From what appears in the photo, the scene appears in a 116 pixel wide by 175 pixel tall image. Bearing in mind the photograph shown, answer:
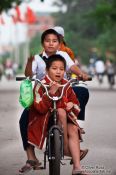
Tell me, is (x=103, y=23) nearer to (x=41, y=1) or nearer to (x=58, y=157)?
(x=41, y=1)

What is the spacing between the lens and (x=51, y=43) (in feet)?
25.3

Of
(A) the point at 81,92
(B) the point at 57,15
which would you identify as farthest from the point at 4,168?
(B) the point at 57,15

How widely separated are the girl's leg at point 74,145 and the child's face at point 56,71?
453 mm

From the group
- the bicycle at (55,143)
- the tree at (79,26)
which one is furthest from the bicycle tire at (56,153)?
the tree at (79,26)

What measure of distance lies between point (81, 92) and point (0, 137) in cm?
454

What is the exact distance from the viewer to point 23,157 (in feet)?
31.5

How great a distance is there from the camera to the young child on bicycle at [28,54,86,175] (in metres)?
7.24

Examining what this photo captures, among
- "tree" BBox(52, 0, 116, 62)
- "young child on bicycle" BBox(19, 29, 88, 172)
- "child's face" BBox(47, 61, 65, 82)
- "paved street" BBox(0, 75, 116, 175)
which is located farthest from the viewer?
"tree" BBox(52, 0, 116, 62)

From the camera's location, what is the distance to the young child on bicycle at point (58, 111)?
7.24 metres

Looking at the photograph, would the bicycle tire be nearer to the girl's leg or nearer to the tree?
the girl's leg

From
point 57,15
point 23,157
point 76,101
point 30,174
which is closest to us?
point 76,101

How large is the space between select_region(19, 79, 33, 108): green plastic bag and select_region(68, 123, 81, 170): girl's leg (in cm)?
45

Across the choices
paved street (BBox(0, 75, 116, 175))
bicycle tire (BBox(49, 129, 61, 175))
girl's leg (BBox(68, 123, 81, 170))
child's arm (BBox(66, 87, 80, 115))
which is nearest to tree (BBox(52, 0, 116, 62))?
paved street (BBox(0, 75, 116, 175))

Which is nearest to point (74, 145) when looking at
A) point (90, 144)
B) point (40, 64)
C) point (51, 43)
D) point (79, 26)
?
point (40, 64)
